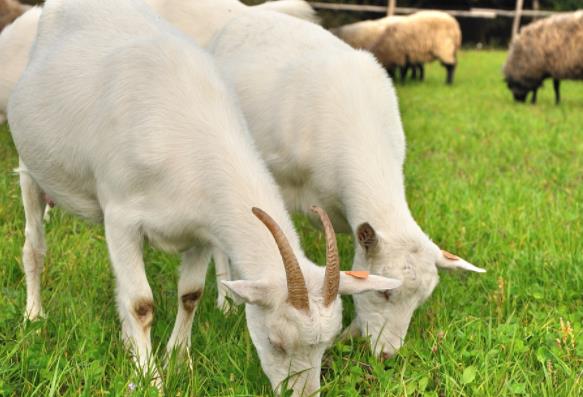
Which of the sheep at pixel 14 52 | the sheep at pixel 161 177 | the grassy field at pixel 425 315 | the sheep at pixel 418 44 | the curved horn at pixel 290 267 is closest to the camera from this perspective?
the curved horn at pixel 290 267

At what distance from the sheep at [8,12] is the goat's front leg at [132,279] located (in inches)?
198

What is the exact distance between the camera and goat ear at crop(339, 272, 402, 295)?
236 cm

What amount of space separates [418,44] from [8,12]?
9681 millimetres

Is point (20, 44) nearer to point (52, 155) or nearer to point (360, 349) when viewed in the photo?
point (52, 155)

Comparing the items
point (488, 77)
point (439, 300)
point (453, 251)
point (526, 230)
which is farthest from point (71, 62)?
point (488, 77)

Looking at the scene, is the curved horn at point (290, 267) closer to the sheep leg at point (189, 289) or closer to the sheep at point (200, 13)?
the sheep leg at point (189, 289)

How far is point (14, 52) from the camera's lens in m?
4.89

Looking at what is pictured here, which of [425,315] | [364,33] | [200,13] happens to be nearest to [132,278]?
[425,315]

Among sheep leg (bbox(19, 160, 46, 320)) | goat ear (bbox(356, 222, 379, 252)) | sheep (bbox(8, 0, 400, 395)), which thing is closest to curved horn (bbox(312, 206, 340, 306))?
sheep (bbox(8, 0, 400, 395))

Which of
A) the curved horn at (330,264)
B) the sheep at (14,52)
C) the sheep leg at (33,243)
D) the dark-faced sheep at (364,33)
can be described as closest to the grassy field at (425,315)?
the sheep leg at (33,243)

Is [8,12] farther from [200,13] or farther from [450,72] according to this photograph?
[450,72]

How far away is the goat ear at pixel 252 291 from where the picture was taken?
2192 millimetres

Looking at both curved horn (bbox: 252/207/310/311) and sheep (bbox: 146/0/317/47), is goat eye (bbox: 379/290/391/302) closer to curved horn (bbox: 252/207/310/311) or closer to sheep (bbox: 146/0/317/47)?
curved horn (bbox: 252/207/310/311)

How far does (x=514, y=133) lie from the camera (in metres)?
8.46
